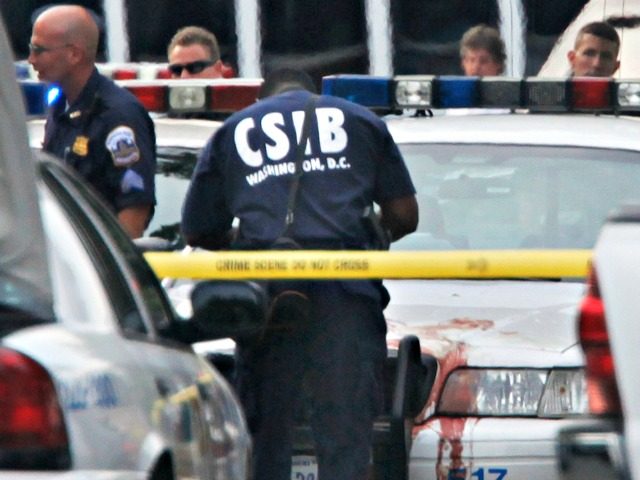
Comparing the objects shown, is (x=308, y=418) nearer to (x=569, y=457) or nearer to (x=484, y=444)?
(x=484, y=444)

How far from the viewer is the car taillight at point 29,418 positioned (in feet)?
12.1

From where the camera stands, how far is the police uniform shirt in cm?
680

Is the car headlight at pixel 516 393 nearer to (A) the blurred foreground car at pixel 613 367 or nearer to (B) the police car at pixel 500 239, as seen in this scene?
(B) the police car at pixel 500 239

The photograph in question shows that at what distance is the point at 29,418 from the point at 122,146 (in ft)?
13.5

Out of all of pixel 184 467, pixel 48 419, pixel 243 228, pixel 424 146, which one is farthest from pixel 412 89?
pixel 48 419

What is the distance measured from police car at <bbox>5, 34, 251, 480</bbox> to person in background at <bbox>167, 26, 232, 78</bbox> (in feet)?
20.0

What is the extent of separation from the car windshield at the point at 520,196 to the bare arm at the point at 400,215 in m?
0.83

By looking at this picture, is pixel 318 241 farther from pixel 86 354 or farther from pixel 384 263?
pixel 86 354

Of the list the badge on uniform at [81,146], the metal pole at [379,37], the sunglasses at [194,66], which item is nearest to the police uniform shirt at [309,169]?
the badge on uniform at [81,146]

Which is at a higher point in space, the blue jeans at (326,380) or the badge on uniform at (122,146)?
the badge on uniform at (122,146)

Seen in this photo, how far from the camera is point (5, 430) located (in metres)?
3.70

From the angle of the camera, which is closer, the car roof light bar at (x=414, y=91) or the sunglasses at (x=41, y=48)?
the sunglasses at (x=41, y=48)

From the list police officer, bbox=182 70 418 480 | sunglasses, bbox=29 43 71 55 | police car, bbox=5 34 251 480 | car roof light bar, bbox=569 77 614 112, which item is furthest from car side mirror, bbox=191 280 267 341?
car roof light bar, bbox=569 77 614 112

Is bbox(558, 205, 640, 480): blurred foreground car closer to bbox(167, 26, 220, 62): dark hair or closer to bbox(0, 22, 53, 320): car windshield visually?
bbox(0, 22, 53, 320): car windshield
